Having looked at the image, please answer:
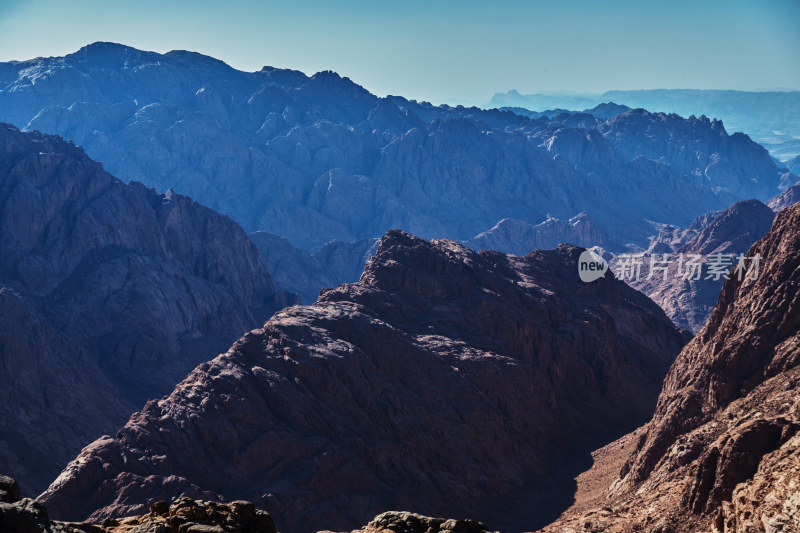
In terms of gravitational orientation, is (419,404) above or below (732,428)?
above

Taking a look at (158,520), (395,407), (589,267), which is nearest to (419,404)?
(395,407)

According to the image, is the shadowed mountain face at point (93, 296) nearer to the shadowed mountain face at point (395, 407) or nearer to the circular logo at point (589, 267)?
the shadowed mountain face at point (395, 407)

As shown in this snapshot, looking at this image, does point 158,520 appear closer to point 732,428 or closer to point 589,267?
point 732,428

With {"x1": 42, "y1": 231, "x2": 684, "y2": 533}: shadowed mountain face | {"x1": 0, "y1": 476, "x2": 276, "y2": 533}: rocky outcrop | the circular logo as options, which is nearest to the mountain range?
{"x1": 0, "y1": 476, "x2": 276, "y2": 533}: rocky outcrop

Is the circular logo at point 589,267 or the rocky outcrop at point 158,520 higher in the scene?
the circular logo at point 589,267

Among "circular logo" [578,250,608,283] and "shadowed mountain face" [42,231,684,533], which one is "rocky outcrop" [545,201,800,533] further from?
"circular logo" [578,250,608,283]

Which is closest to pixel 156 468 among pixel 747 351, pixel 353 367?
pixel 353 367

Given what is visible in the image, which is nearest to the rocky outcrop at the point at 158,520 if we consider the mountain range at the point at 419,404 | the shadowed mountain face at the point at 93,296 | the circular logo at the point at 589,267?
the mountain range at the point at 419,404
